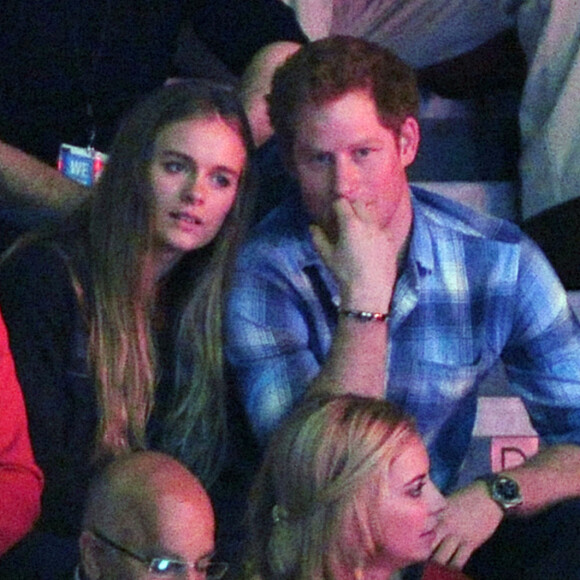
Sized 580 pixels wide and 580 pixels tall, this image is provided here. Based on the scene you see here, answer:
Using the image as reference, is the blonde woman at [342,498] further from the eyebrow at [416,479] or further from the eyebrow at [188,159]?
the eyebrow at [188,159]

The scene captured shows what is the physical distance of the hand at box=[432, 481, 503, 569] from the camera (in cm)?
162

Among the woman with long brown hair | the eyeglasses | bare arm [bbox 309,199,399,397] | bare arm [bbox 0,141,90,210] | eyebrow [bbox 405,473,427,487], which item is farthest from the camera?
bare arm [bbox 0,141,90,210]

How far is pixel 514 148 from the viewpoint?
2.66 m

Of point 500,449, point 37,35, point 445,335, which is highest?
point 37,35

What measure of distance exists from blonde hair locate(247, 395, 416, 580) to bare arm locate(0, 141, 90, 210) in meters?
0.58

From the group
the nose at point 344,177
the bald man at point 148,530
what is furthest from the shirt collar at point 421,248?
the bald man at point 148,530

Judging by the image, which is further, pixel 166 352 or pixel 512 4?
pixel 512 4

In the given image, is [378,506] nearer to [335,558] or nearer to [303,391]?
[335,558]

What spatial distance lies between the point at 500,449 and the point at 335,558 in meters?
0.80

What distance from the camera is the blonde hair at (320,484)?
1433 millimetres

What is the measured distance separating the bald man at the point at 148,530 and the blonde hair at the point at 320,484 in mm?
78

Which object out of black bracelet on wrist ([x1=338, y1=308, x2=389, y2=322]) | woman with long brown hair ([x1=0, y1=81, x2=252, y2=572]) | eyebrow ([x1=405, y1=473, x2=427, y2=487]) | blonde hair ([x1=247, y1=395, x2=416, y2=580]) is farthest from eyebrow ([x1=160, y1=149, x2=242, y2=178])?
eyebrow ([x1=405, y1=473, x2=427, y2=487])

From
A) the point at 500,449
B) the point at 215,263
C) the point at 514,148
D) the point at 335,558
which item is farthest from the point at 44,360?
the point at 514,148

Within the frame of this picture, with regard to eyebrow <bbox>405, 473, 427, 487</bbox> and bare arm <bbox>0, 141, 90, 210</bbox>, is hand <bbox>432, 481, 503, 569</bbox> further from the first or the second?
bare arm <bbox>0, 141, 90, 210</bbox>
